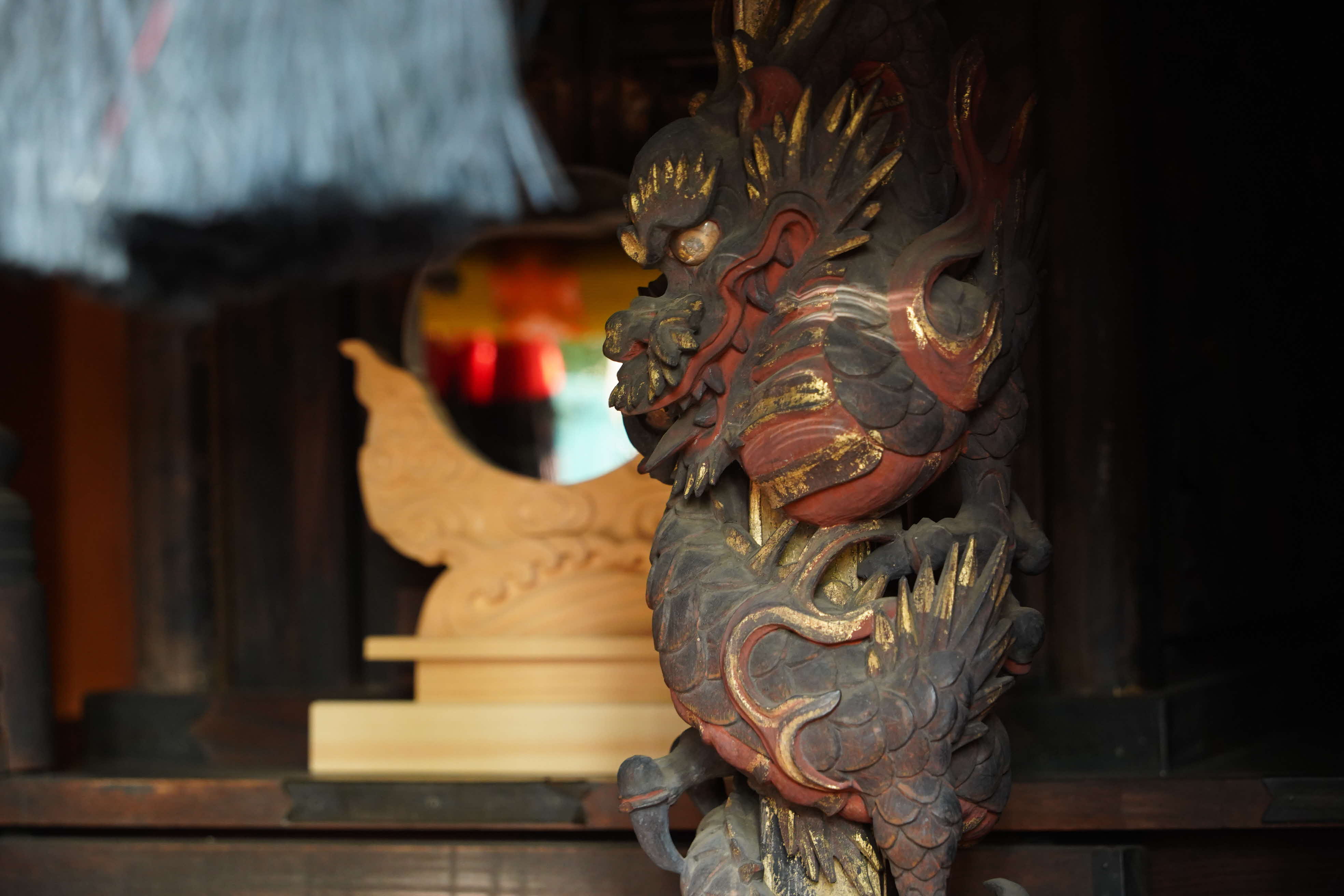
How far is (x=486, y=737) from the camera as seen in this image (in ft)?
6.65

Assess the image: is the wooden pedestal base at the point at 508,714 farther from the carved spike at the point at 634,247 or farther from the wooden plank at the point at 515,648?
the carved spike at the point at 634,247

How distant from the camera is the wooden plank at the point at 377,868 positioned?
5.74 ft

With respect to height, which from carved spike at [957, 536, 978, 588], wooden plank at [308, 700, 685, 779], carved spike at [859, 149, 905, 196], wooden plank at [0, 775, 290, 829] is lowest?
wooden plank at [0, 775, 290, 829]

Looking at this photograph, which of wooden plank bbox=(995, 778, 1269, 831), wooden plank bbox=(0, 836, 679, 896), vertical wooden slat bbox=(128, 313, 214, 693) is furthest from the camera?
vertical wooden slat bbox=(128, 313, 214, 693)

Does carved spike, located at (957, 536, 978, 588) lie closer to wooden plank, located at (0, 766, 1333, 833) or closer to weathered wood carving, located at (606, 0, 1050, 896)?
weathered wood carving, located at (606, 0, 1050, 896)

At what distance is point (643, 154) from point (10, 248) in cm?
233

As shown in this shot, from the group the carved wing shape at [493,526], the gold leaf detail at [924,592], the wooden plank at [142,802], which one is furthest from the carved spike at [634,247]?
the wooden plank at [142,802]

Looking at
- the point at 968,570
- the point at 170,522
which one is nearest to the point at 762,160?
the point at 968,570

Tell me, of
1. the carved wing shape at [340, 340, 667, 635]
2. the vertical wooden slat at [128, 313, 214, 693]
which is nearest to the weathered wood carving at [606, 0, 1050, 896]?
the carved wing shape at [340, 340, 667, 635]

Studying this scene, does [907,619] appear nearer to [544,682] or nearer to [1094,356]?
[1094,356]

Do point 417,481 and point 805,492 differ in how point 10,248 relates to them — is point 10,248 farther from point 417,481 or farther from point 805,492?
point 805,492

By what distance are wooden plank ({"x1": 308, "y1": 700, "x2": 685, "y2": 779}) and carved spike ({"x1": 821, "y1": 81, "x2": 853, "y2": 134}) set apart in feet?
3.27

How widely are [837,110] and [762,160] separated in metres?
0.08

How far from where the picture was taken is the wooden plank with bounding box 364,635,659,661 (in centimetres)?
201
